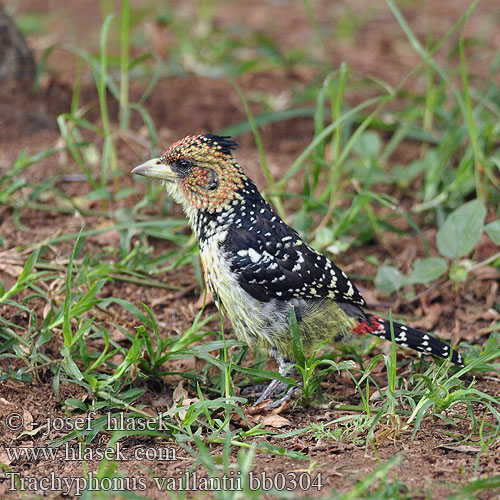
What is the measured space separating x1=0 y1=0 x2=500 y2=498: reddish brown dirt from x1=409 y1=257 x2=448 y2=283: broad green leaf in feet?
0.93

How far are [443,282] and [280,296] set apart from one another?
4.77 ft

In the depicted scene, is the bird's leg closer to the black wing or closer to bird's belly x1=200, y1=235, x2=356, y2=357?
bird's belly x1=200, y1=235, x2=356, y2=357

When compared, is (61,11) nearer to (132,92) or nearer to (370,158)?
(132,92)

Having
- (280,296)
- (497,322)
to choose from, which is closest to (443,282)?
(497,322)

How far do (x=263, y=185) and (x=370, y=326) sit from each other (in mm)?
2012

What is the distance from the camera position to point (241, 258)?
3781mm

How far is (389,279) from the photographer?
4.51 m

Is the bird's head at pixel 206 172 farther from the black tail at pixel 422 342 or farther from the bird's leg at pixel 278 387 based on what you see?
the black tail at pixel 422 342

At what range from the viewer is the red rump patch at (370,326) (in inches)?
156

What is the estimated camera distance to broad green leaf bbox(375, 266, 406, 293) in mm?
4504

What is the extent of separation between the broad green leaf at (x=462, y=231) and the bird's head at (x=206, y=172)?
1.35m

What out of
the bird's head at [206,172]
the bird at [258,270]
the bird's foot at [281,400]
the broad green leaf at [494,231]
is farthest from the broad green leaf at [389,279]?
the bird's head at [206,172]

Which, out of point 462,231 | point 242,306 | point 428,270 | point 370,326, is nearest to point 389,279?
point 428,270

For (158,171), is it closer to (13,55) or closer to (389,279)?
(389,279)
